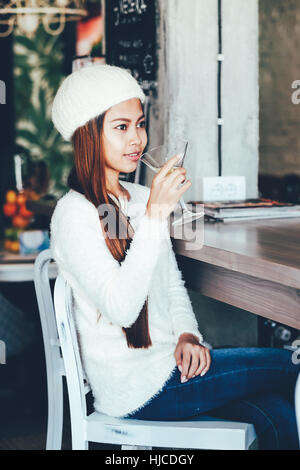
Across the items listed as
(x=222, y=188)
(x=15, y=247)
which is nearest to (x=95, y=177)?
(x=222, y=188)

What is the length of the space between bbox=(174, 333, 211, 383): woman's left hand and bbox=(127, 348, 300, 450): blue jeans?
0.05 feet

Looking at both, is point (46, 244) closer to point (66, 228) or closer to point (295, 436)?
point (66, 228)

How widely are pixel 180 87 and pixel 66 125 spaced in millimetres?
937

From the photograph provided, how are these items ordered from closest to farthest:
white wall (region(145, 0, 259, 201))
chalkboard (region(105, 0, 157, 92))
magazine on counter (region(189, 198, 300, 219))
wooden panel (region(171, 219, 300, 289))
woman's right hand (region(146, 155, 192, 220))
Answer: wooden panel (region(171, 219, 300, 289))
woman's right hand (region(146, 155, 192, 220))
magazine on counter (region(189, 198, 300, 219))
white wall (region(145, 0, 259, 201))
chalkboard (region(105, 0, 157, 92))

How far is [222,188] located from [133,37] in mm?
836

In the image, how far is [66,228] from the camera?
4.85ft

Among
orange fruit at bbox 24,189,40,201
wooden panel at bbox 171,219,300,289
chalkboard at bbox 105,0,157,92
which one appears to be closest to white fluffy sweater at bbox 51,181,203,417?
wooden panel at bbox 171,219,300,289

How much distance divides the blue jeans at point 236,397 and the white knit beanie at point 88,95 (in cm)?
67

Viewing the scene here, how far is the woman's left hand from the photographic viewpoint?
148cm

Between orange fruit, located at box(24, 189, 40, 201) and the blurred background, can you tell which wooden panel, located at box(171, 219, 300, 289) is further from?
orange fruit, located at box(24, 189, 40, 201)

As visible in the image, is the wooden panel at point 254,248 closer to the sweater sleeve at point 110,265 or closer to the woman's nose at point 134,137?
the sweater sleeve at point 110,265

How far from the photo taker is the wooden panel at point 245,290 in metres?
1.42

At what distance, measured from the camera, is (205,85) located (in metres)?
2.45

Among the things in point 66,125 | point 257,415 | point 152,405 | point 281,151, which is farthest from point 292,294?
point 281,151
